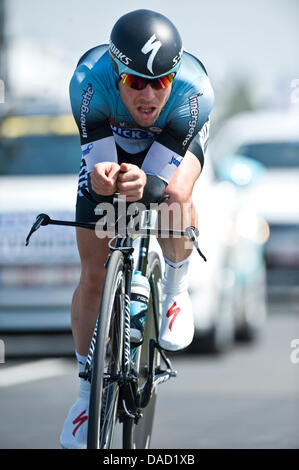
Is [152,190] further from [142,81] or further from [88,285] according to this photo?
[88,285]

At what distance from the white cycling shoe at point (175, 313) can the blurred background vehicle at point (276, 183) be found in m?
8.92

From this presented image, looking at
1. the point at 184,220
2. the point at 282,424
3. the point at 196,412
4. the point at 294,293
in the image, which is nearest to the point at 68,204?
the point at 196,412

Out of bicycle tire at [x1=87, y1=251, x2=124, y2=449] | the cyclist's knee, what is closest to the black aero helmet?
bicycle tire at [x1=87, y1=251, x2=124, y2=449]

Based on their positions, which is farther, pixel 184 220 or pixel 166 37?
pixel 184 220

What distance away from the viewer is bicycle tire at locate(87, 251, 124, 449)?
12.1ft

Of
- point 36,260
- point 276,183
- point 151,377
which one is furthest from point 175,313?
point 276,183

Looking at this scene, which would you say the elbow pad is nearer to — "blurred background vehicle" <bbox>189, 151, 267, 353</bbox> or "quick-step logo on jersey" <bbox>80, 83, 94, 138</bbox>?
"quick-step logo on jersey" <bbox>80, 83, 94, 138</bbox>

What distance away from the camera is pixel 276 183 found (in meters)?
14.2

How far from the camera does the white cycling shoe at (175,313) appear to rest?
463 cm

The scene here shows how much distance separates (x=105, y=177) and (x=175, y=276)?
103 cm

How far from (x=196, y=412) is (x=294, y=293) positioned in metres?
7.41

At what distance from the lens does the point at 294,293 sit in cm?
1432
